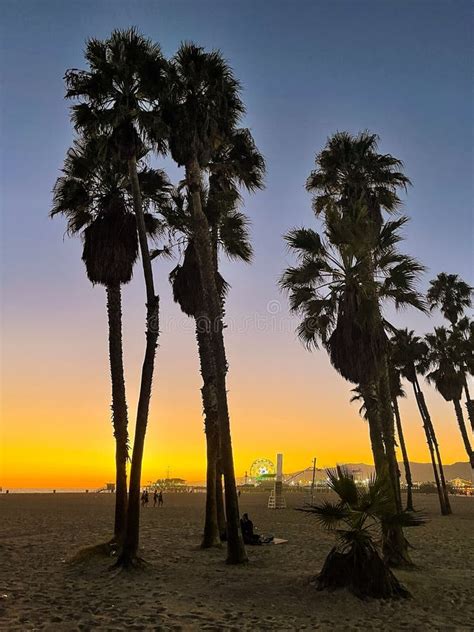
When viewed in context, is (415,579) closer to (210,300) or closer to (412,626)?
(412,626)

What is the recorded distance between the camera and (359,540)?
1009 cm

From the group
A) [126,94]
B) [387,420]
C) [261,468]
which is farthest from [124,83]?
[261,468]

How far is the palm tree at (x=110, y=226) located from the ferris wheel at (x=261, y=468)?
171 meters

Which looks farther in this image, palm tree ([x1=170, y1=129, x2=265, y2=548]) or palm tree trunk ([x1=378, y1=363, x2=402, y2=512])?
palm tree ([x1=170, y1=129, x2=265, y2=548])

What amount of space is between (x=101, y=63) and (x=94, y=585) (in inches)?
579

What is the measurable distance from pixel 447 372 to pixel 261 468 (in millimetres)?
157205

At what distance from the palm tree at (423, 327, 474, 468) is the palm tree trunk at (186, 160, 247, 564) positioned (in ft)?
81.7

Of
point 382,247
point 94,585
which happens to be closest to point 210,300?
point 382,247

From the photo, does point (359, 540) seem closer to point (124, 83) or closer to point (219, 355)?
point (219, 355)

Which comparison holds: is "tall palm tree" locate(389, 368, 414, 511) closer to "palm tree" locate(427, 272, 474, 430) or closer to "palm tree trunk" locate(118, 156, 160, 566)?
"palm tree" locate(427, 272, 474, 430)

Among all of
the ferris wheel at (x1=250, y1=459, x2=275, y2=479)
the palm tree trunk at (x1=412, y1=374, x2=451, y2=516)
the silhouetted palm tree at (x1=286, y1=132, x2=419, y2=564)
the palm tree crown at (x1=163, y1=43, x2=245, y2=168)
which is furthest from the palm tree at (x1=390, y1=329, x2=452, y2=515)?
the ferris wheel at (x1=250, y1=459, x2=275, y2=479)

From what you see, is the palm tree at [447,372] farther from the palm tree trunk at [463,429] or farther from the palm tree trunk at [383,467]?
the palm tree trunk at [383,467]

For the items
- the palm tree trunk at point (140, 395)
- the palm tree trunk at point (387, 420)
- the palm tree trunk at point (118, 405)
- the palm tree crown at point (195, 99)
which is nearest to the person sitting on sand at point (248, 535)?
the palm tree trunk at point (118, 405)

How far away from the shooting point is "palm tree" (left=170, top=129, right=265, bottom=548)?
1736 centimetres
